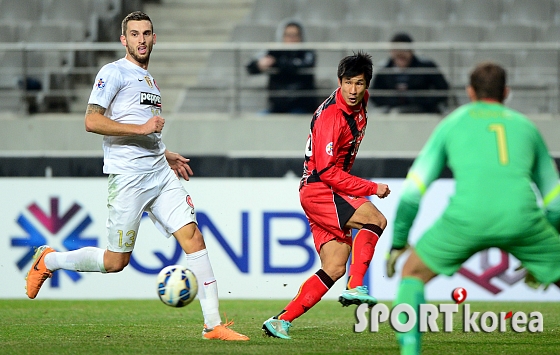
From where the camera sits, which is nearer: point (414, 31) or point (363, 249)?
point (363, 249)

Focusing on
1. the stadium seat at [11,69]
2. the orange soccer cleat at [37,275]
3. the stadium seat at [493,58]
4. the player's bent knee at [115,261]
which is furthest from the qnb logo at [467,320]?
the stadium seat at [11,69]

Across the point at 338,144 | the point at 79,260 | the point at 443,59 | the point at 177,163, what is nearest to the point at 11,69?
the point at 443,59

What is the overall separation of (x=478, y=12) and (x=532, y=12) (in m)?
0.85

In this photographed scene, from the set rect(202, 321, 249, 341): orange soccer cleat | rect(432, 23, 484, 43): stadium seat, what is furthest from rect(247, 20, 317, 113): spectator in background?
rect(202, 321, 249, 341): orange soccer cleat

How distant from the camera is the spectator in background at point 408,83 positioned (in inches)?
487

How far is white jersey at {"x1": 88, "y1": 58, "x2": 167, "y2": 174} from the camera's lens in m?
6.52

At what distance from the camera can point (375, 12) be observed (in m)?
Result: 14.7

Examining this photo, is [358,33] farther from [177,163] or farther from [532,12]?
[177,163]

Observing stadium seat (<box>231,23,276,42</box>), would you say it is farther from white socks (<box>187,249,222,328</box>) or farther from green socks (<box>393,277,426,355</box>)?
green socks (<box>393,277,426,355</box>)

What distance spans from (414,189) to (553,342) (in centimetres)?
243

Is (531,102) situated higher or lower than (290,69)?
lower

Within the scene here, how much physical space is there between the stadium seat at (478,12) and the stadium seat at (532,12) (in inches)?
8.2

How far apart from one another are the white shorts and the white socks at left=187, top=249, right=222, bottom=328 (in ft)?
0.89

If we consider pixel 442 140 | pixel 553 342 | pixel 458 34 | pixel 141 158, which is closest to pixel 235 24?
pixel 458 34
